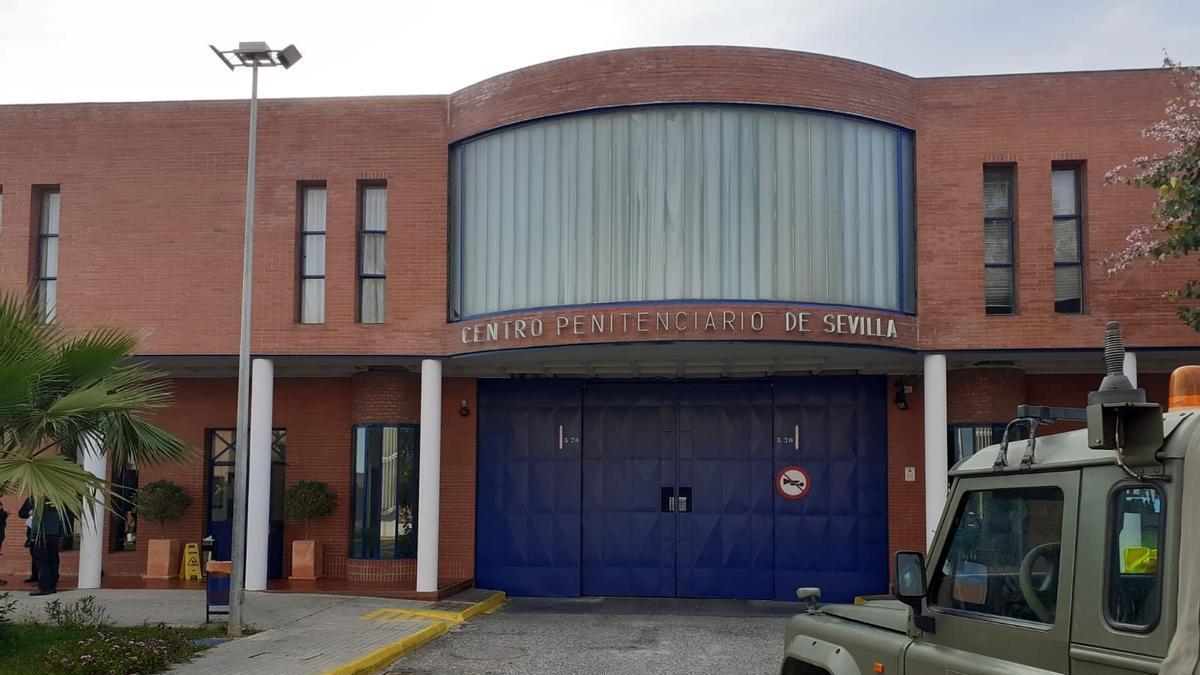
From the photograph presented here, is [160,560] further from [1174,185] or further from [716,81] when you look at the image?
[1174,185]

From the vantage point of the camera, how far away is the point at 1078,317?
16.6 metres

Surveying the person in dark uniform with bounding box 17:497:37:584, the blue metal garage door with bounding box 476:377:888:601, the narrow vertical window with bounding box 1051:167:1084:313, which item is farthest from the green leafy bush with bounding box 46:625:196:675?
the narrow vertical window with bounding box 1051:167:1084:313

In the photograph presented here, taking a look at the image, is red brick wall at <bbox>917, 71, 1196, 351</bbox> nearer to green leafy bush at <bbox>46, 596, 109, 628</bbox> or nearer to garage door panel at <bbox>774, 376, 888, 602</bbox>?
garage door panel at <bbox>774, 376, 888, 602</bbox>

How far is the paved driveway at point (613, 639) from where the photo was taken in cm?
1276

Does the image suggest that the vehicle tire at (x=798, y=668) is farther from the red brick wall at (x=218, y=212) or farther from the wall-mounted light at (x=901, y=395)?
the wall-mounted light at (x=901, y=395)

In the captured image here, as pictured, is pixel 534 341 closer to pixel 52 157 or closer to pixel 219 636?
pixel 219 636

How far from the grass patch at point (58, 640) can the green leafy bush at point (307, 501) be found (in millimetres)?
4992

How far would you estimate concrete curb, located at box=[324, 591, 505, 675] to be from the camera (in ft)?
39.2

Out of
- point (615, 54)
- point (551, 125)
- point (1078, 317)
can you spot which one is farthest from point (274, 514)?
point (1078, 317)

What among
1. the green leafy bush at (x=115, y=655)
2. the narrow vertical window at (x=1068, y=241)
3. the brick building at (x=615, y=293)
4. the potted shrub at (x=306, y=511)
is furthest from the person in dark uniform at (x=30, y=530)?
the narrow vertical window at (x=1068, y=241)

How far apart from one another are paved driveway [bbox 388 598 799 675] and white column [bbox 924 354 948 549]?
2.87m

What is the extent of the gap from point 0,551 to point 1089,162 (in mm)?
19087

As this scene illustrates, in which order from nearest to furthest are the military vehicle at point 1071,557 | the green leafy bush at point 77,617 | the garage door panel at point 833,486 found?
the military vehicle at point 1071,557, the green leafy bush at point 77,617, the garage door panel at point 833,486

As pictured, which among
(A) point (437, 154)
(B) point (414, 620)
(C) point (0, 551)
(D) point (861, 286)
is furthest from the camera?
(C) point (0, 551)
